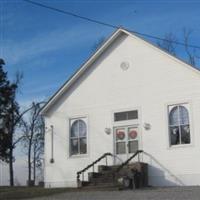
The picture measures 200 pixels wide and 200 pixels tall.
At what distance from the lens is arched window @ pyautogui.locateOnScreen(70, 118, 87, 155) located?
98.8ft

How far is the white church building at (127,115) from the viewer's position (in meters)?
26.7

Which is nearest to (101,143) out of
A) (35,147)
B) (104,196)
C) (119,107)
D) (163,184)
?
(119,107)

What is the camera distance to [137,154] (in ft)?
91.2

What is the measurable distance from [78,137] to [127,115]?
10.7 ft

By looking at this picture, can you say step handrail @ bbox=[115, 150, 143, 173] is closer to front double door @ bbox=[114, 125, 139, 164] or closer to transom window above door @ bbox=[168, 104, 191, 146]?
front double door @ bbox=[114, 125, 139, 164]

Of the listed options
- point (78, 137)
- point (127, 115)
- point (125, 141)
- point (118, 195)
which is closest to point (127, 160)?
point (125, 141)

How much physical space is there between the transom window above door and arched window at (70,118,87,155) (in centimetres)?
524

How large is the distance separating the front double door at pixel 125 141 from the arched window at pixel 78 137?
6.53 ft

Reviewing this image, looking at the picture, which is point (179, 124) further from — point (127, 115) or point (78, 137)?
point (78, 137)

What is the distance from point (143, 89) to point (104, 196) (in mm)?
8006

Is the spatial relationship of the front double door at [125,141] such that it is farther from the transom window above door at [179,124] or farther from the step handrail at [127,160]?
the transom window above door at [179,124]

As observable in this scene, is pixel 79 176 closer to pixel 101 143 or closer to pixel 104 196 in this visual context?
pixel 101 143

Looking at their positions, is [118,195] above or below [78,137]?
below

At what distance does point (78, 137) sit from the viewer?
30312 millimetres
